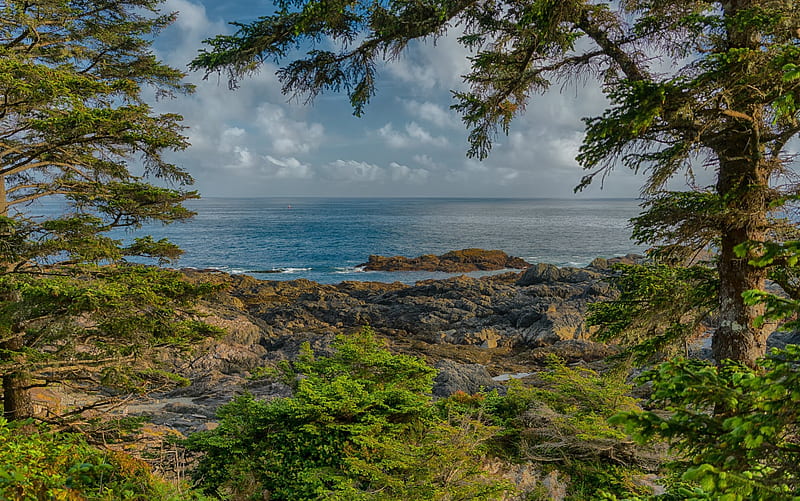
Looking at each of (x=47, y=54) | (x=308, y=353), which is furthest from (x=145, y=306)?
(x=47, y=54)

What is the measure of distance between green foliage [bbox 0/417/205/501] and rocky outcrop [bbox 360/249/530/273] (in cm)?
3532

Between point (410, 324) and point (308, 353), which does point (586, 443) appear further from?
point (410, 324)

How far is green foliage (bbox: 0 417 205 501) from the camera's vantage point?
367cm

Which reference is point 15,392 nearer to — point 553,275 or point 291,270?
point 553,275

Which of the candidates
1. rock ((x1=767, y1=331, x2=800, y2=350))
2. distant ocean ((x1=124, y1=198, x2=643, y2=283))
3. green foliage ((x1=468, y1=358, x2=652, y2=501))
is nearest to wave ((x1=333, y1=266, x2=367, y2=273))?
distant ocean ((x1=124, y1=198, x2=643, y2=283))

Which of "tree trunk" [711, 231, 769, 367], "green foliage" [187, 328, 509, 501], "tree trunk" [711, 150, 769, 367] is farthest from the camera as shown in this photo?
"green foliage" [187, 328, 509, 501]

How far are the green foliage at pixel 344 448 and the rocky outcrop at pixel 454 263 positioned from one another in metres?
33.2

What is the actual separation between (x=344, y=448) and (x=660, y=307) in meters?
4.72

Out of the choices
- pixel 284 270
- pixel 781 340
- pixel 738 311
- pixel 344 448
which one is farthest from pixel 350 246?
pixel 738 311

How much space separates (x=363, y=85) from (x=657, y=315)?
526 centimetres

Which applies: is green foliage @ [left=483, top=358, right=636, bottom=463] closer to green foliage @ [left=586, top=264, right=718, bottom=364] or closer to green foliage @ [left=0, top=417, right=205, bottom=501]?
green foliage @ [left=586, top=264, right=718, bottom=364]

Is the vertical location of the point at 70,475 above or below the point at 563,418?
above

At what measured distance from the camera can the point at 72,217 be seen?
6953 mm

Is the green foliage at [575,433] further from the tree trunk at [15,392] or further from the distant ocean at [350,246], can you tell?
the distant ocean at [350,246]
